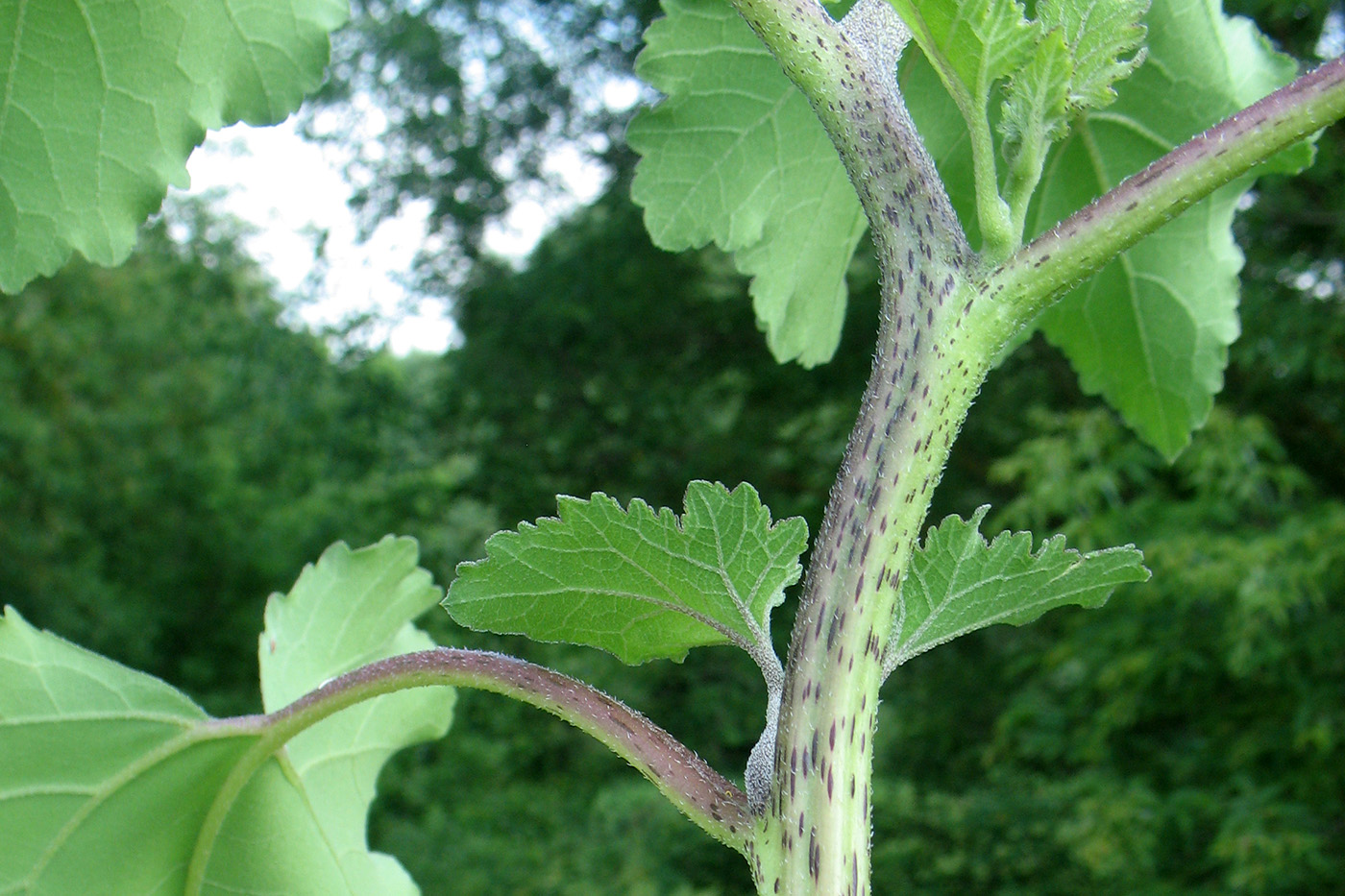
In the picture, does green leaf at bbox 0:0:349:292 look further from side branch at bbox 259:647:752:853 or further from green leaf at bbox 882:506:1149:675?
green leaf at bbox 882:506:1149:675

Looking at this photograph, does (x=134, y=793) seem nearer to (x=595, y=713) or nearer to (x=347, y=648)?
(x=347, y=648)

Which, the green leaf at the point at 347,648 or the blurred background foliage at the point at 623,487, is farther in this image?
the blurred background foliage at the point at 623,487

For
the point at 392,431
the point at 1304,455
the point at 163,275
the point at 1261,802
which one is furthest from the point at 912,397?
the point at 163,275

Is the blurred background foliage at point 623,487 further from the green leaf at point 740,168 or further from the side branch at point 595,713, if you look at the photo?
the side branch at point 595,713

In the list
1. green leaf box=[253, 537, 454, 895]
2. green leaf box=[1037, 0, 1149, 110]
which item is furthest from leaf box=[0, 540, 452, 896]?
green leaf box=[1037, 0, 1149, 110]

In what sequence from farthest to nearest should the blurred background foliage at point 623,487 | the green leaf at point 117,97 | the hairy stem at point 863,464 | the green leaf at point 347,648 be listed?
1. the blurred background foliage at point 623,487
2. the green leaf at point 347,648
3. the green leaf at point 117,97
4. the hairy stem at point 863,464

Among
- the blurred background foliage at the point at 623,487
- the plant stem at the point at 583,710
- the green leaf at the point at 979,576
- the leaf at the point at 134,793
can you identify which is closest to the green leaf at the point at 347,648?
the leaf at the point at 134,793
